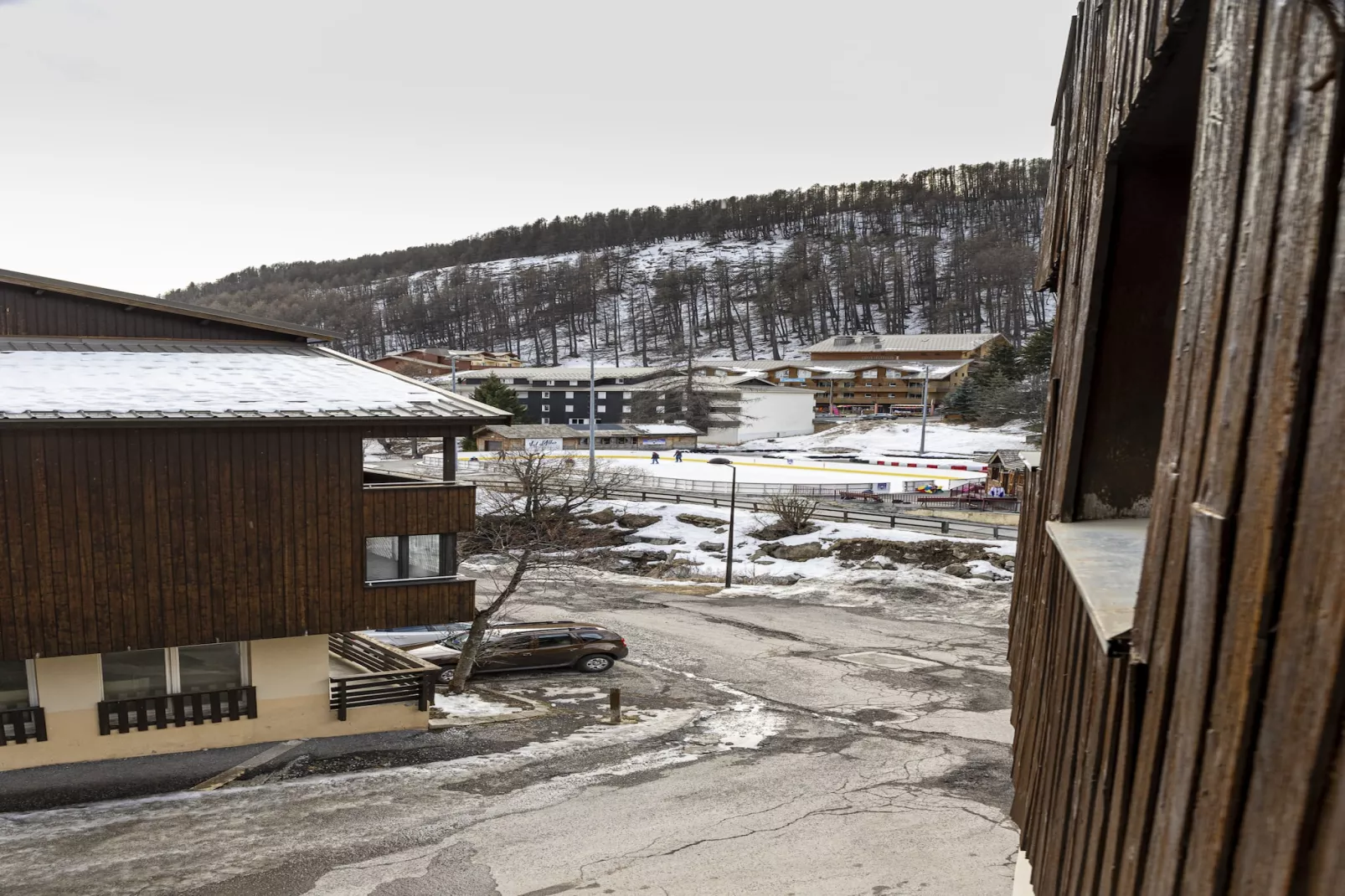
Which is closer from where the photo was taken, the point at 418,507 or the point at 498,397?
the point at 418,507

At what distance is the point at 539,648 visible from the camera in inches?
896

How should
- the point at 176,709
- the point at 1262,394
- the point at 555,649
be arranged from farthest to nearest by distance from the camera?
the point at 555,649
the point at 176,709
the point at 1262,394

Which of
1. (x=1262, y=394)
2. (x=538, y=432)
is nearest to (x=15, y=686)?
(x=1262, y=394)

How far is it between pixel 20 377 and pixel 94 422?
2.62 metres

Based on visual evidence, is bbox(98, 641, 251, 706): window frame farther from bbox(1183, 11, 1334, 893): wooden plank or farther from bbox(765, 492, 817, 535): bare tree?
bbox(765, 492, 817, 535): bare tree

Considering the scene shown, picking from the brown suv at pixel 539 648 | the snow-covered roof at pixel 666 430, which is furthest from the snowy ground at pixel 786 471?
the brown suv at pixel 539 648

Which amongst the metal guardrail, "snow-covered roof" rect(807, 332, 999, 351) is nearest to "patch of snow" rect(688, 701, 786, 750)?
the metal guardrail

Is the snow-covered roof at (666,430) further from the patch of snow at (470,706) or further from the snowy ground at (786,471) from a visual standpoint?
the patch of snow at (470,706)

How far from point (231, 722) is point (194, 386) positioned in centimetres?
565

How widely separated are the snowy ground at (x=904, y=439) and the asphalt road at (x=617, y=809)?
48.1m

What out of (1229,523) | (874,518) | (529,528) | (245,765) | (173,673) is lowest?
(874,518)

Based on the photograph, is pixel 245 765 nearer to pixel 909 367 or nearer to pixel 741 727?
pixel 741 727

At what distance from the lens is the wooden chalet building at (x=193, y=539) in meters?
14.3

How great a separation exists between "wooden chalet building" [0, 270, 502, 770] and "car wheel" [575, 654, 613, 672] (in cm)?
571
